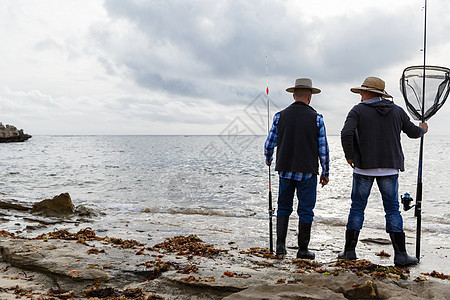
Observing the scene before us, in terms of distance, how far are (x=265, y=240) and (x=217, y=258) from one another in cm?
201

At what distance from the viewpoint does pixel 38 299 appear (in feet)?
9.27

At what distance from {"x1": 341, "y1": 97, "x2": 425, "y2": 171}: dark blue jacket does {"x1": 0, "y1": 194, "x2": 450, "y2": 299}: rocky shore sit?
4.25ft

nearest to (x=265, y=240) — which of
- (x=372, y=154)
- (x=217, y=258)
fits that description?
(x=217, y=258)

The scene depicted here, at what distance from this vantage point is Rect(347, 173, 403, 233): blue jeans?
4254 millimetres

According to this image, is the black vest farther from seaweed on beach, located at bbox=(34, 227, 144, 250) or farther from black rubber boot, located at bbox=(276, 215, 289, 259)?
seaweed on beach, located at bbox=(34, 227, 144, 250)

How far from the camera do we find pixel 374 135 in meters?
4.21

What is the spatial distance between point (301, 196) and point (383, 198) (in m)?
1.04

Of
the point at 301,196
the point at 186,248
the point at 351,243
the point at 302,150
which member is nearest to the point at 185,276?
the point at 186,248

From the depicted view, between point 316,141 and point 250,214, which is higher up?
point 316,141

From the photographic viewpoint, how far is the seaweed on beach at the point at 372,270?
3.65 metres

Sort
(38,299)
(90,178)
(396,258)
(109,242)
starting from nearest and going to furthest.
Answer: (38,299) → (396,258) → (109,242) → (90,178)

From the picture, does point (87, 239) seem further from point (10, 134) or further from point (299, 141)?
point (10, 134)

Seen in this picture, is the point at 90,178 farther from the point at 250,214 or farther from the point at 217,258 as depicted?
the point at 217,258

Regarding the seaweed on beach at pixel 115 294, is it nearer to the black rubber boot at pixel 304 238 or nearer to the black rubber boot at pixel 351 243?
the black rubber boot at pixel 304 238
